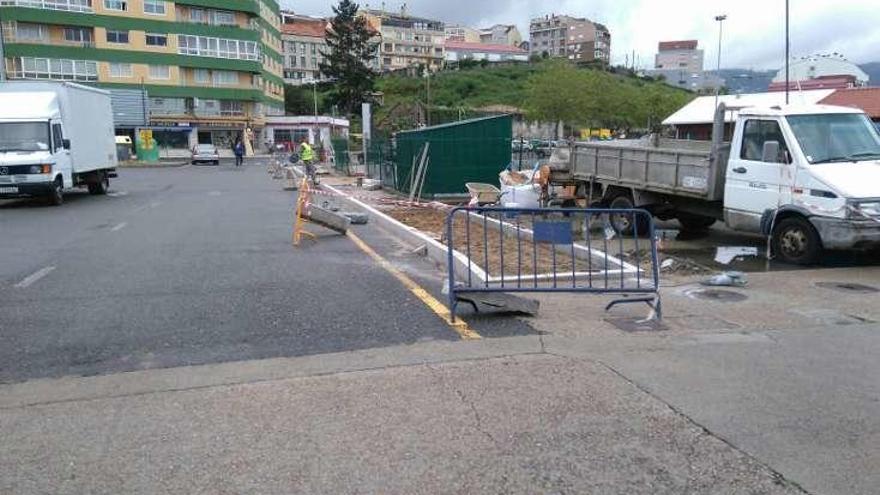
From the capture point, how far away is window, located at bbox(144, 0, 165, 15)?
74.2 metres

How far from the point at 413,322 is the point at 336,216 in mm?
6632

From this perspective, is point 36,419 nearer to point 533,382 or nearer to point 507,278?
point 533,382

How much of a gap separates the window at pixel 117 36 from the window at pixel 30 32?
575 cm

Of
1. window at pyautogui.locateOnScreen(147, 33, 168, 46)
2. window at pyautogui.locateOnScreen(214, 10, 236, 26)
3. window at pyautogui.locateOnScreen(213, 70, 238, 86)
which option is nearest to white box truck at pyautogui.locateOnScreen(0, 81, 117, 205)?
window at pyautogui.locateOnScreen(147, 33, 168, 46)

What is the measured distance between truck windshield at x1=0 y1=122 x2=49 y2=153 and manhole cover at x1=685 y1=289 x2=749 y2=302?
1735 cm

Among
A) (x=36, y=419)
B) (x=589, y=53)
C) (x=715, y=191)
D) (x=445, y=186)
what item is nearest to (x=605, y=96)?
(x=445, y=186)

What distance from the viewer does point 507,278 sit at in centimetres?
852

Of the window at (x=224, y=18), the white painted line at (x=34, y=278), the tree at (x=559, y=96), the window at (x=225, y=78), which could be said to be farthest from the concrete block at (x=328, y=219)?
the window at (x=224, y=18)

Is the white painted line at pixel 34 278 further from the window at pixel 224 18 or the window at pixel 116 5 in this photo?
the window at pixel 224 18

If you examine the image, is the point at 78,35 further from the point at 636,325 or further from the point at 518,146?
the point at 636,325

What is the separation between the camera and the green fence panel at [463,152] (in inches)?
762

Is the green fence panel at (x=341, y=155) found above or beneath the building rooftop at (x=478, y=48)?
beneath

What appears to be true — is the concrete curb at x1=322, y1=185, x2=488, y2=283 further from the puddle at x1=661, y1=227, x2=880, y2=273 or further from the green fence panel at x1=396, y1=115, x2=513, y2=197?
the puddle at x1=661, y1=227, x2=880, y2=273

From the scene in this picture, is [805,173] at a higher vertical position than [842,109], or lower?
lower
